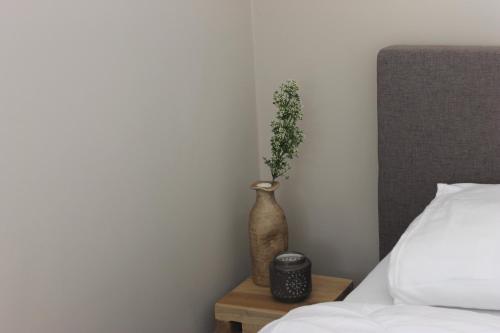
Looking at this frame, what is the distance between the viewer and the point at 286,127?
96.0 inches

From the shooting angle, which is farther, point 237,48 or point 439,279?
point 237,48

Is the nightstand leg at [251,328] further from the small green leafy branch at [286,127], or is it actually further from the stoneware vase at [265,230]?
the small green leafy branch at [286,127]

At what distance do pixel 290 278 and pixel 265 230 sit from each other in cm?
18

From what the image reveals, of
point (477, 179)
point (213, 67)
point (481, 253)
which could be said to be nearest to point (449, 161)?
point (477, 179)

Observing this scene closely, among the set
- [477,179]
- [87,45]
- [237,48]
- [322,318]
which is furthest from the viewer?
[237,48]

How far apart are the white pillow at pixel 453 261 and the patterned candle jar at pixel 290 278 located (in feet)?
1.40

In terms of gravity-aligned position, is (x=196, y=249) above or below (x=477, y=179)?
below

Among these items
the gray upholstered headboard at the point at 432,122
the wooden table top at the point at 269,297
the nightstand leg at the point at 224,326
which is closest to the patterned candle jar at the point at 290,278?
the wooden table top at the point at 269,297

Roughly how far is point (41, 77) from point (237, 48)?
0.89m

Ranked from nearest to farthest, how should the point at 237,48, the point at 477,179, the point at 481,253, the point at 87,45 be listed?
the point at 481,253
the point at 87,45
the point at 477,179
the point at 237,48

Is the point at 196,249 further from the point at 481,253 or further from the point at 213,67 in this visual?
the point at 481,253

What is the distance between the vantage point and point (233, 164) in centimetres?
263

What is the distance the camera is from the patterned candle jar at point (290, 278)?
7.65 feet

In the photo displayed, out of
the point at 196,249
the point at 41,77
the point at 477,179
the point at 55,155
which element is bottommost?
the point at 196,249
